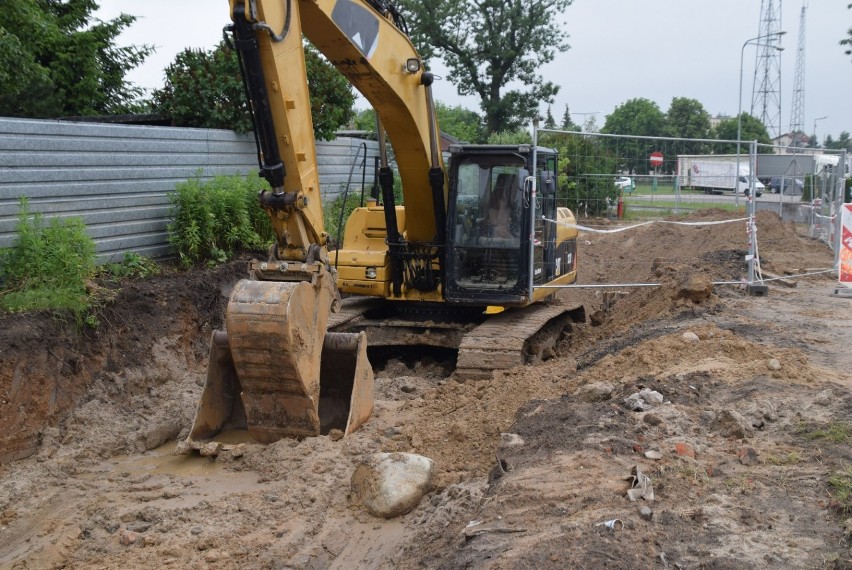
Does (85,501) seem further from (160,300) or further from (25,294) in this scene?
(160,300)

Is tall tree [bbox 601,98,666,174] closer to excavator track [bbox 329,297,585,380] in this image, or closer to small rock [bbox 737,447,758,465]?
excavator track [bbox 329,297,585,380]

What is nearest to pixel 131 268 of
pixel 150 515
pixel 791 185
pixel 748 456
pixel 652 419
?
pixel 150 515

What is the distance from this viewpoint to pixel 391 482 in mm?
5555

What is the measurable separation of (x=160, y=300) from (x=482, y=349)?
10.9 ft

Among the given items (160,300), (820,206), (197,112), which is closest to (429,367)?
(160,300)

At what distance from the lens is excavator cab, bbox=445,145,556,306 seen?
29.5ft

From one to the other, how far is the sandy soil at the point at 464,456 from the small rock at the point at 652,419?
1 centimetres

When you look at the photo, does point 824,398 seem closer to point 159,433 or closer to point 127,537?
point 127,537

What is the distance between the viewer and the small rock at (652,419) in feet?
17.9

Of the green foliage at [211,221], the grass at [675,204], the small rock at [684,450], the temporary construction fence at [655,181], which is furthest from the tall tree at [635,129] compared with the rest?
the small rock at [684,450]

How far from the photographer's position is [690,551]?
3.78 m

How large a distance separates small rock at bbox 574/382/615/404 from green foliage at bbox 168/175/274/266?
5.10 metres

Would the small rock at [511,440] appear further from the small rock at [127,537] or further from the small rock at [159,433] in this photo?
the small rock at [159,433]

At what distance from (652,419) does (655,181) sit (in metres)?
8.13
